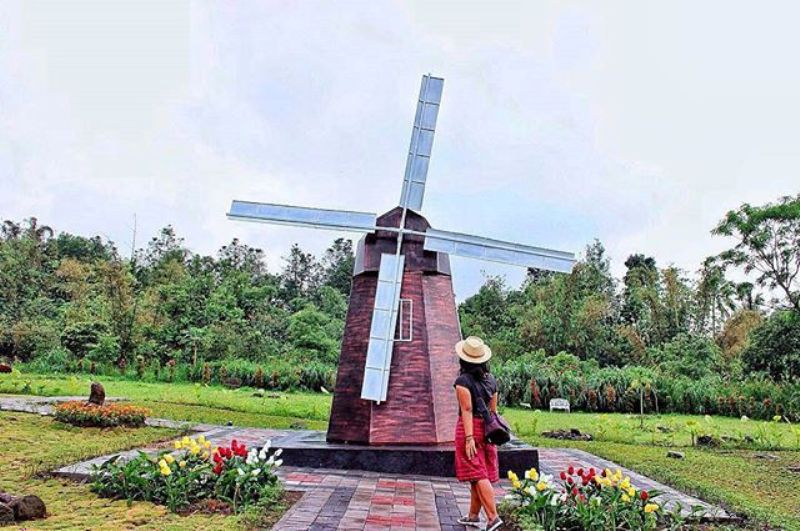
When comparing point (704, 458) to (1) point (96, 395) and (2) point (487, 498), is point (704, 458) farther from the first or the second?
(1) point (96, 395)

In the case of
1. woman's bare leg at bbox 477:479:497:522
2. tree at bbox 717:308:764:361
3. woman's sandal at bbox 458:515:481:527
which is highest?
tree at bbox 717:308:764:361

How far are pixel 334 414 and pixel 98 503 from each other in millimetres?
2708

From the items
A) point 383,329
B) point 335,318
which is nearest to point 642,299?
point 335,318

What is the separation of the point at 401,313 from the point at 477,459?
9.21 feet

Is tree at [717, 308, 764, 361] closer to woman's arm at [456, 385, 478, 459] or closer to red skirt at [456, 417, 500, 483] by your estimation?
red skirt at [456, 417, 500, 483]

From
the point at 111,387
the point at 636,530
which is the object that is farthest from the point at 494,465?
the point at 111,387

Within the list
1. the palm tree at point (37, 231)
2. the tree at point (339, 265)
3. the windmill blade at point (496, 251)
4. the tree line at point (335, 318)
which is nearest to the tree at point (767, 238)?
the tree line at point (335, 318)

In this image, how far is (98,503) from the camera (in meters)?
4.56

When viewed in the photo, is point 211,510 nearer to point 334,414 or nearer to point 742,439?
point 334,414

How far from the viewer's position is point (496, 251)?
7.13 meters

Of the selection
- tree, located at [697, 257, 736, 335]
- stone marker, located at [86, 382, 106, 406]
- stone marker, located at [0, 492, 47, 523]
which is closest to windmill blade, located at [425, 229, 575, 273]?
stone marker, located at [0, 492, 47, 523]

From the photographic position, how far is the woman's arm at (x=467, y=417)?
4.16 metres

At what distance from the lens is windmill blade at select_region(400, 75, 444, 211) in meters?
7.28

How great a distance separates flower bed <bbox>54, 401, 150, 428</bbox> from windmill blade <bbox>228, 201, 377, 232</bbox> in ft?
10.0
